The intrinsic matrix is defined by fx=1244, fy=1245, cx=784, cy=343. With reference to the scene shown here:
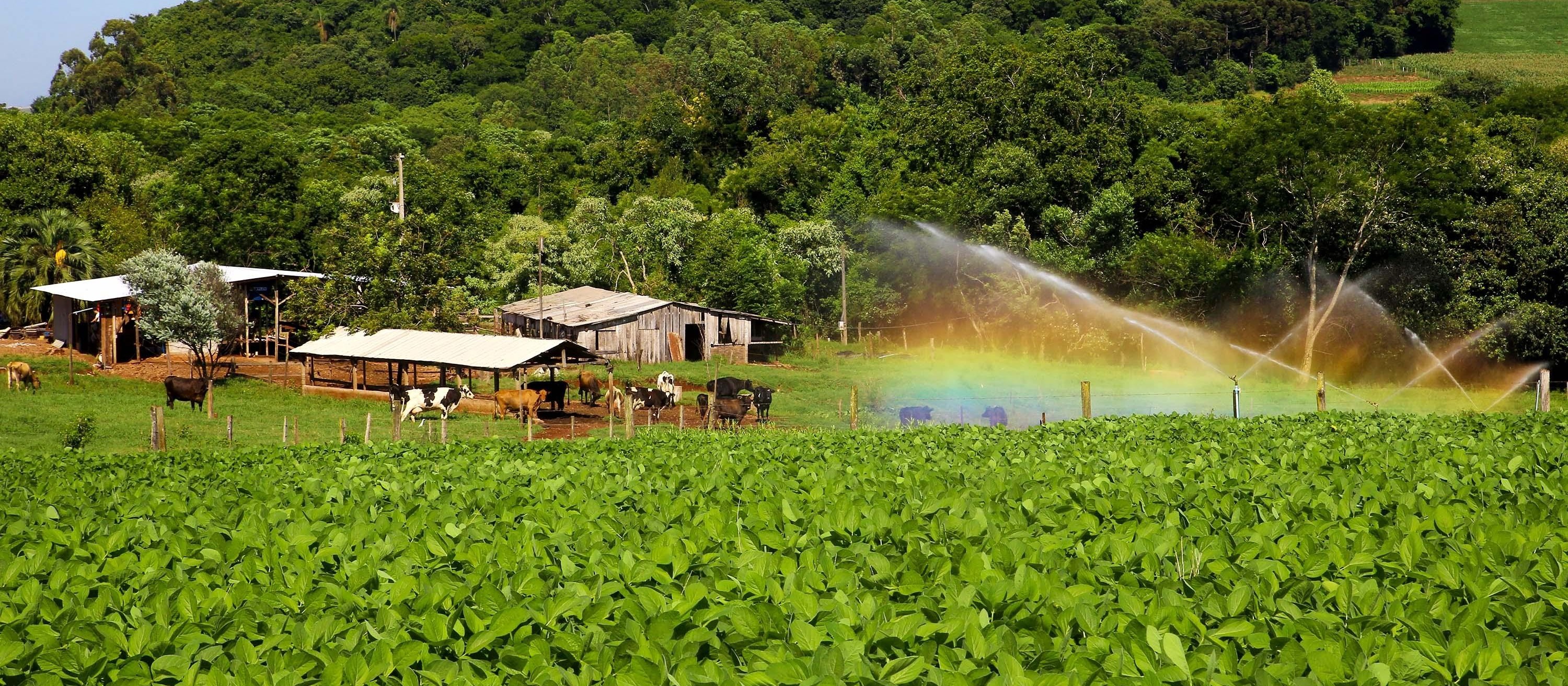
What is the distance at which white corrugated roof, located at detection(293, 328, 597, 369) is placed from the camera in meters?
39.1

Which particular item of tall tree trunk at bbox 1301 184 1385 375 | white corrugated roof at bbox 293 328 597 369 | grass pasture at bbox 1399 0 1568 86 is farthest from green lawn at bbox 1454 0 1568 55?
white corrugated roof at bbox 293 328 597 369

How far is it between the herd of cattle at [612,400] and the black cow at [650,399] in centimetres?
2

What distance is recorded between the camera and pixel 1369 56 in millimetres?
134375

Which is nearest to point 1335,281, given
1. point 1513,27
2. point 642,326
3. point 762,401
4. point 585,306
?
point 642,326

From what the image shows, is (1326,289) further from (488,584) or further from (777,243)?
(488,584)

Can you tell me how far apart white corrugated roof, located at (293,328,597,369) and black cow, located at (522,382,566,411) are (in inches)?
30.2

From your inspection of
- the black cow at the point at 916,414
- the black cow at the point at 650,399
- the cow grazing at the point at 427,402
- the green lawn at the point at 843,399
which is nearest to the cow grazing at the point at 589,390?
the green lawn at the point at 843,399

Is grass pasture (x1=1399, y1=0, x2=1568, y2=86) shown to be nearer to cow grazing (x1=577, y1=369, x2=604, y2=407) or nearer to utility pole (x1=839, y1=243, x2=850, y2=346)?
utility pole (x1=839, y1=243, x2=850, y2=346)

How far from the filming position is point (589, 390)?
4284cm

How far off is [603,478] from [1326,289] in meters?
48.8

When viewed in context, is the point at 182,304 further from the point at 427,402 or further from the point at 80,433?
the point at 80,433

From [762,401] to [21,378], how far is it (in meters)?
24.5

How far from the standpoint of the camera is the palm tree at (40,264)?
60031 millimetres

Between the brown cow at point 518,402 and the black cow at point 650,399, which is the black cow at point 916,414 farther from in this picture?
the brown cow at point 518,402
